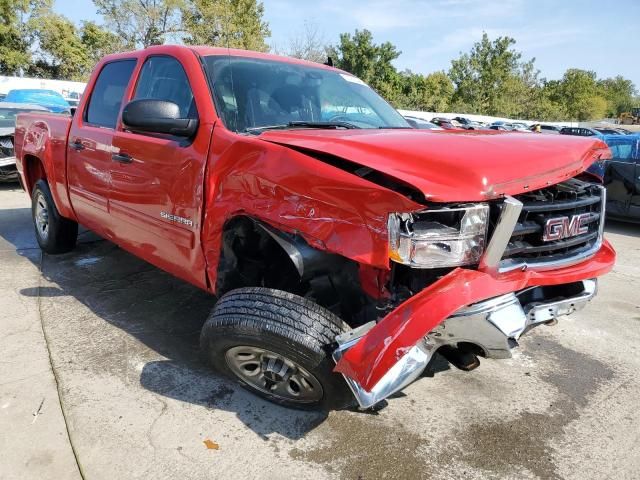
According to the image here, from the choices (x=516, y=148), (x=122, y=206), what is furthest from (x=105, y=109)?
(x=516, y=148)

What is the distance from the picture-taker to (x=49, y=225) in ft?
16.7

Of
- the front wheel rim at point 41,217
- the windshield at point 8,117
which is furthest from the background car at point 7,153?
the front wheel rim at point 41,217

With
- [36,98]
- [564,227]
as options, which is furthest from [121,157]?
[36,98]

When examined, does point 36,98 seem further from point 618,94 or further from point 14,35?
point 618,94

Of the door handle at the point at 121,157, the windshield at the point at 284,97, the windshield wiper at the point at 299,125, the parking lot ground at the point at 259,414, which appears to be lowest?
the parking lot ground at the point at 259,414

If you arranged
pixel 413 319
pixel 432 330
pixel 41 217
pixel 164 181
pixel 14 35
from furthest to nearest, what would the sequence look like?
pixel 14 35, pixel 41 217, pixel 164 181, pixel 432 330, pixel 413 319

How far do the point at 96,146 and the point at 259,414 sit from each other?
2370 millimetres

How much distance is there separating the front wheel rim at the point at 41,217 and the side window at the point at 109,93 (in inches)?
57.8

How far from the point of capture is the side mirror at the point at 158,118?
9.10ft

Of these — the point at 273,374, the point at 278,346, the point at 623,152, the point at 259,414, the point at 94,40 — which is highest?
the point at 94,40

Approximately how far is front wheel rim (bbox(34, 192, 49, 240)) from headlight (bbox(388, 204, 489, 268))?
4328 mm

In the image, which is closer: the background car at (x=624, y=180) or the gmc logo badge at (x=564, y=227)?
the gmc logo badge at (x=564, y=227)

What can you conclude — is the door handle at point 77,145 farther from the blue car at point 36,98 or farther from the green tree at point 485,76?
the green tree at point 485,76

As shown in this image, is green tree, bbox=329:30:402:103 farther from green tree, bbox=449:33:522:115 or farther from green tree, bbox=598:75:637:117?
green tree, bbox=598:75:637:117
